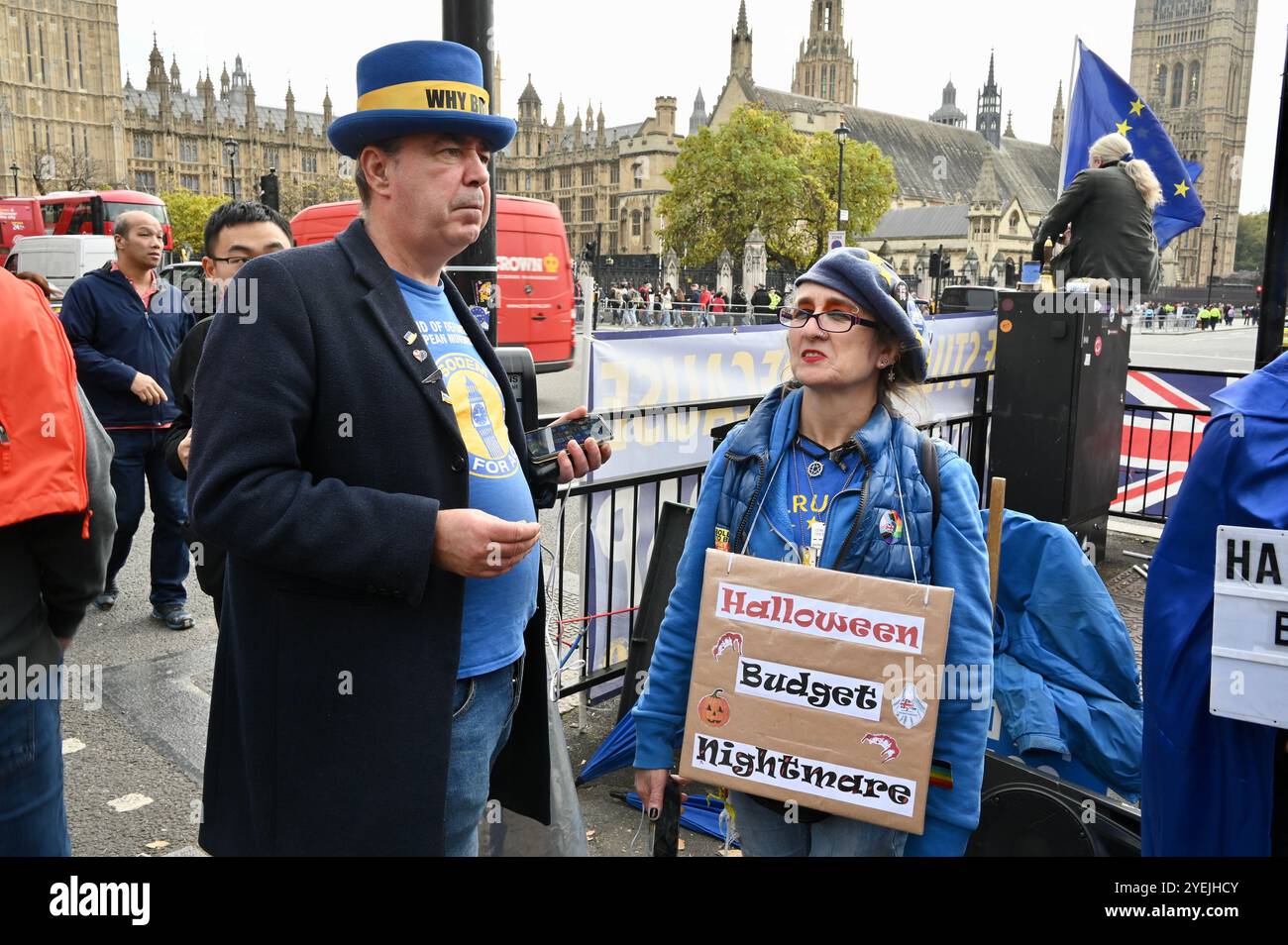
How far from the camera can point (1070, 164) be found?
8.99 m

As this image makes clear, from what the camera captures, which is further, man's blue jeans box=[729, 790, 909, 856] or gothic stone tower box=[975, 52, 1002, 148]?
gothic stone tower box=[975, 52, 1002, 148]

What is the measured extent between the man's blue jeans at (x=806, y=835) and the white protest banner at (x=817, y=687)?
10 cm

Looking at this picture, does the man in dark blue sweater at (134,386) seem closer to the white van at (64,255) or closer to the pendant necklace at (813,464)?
the pendant necklace at (813,464)

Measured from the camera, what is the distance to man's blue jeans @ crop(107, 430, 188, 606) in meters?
5.50

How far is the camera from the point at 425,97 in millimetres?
1938

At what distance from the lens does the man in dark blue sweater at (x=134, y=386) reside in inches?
217

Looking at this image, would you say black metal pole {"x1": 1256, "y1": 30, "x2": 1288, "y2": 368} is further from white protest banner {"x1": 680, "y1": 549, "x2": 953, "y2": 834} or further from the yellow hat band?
the yellow hat band

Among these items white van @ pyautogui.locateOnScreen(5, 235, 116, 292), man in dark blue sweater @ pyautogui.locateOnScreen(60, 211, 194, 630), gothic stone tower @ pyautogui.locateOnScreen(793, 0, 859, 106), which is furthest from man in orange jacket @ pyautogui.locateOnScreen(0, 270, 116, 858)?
gothic stone tower @ pyautogui.locateOnScreen(793, 0, 859, 106)

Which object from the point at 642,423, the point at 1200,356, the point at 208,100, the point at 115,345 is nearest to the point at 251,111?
the point at 208,100

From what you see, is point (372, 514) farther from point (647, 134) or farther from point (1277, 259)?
point (647, 134)

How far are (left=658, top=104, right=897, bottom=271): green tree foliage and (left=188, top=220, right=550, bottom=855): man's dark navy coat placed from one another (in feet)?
193

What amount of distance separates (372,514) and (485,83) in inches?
80.3

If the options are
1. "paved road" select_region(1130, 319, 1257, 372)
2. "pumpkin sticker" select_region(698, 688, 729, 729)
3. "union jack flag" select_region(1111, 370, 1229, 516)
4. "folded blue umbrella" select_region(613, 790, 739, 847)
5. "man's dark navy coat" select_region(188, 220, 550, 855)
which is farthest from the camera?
"paved road" select_region(1130, 319, 1257, 372)

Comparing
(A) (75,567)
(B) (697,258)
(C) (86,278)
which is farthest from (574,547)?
(B) (697,258)
